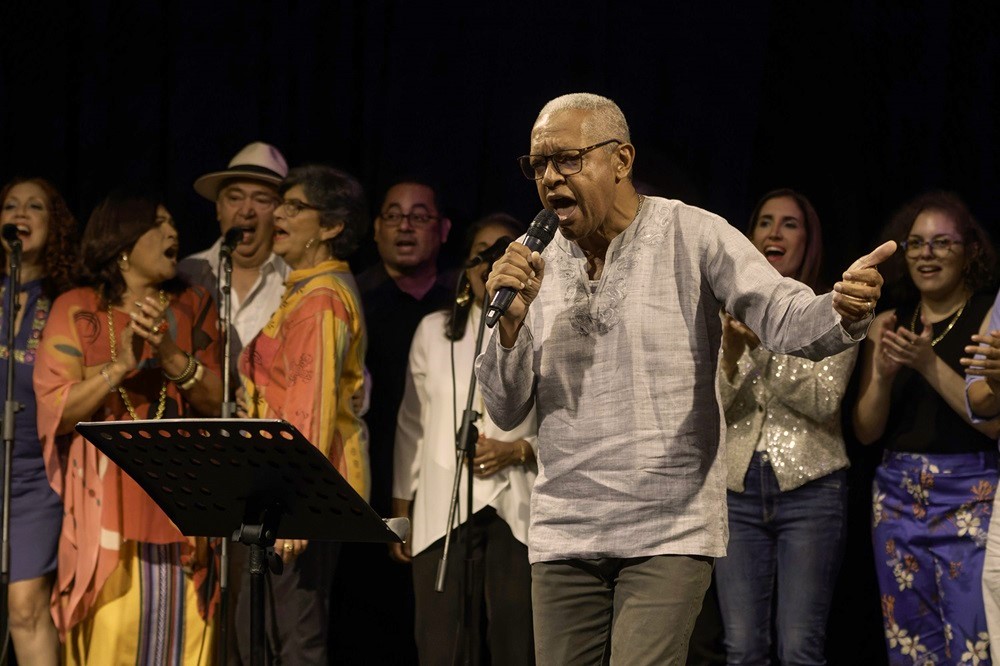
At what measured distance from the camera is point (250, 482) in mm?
2740

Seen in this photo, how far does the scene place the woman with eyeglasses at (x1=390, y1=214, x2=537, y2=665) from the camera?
397 centimetres

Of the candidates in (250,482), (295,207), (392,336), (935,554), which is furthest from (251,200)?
(935,554)

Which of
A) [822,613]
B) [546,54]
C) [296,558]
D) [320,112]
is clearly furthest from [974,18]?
[296,558]

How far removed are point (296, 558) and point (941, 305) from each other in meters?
2.34

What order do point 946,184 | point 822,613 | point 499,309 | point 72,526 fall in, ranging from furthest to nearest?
1. point 946,184
2. point 72,526
3. point 822,613
4. point 499,309

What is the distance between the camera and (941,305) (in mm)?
4047

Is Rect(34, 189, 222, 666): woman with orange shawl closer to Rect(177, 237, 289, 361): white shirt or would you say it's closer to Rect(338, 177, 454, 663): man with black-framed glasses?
Rect(177, 237, 289, 361): white shirt

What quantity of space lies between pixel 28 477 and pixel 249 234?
1.23m

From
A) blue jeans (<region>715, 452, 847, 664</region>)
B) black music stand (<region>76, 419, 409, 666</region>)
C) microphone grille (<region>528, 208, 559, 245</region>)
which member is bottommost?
blue jeans (<region>715, 452, 847, 664</region>)

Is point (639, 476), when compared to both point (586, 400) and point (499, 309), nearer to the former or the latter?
point (586, 400)

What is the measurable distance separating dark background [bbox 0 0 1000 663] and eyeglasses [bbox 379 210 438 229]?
0.77 feet

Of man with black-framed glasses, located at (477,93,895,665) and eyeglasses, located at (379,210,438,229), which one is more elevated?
eyeglasses, located at (379,210,438,229)

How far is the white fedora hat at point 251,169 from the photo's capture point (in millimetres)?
4625

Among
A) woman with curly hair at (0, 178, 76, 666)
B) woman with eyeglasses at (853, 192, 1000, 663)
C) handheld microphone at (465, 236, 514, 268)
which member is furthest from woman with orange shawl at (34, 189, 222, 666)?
woman with eyeglasses at (853, 192, 1000, 663)
